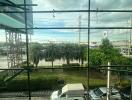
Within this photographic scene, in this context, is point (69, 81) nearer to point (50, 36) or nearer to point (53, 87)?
point (53, 87)

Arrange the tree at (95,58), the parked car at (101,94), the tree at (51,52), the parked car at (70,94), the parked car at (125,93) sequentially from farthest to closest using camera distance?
the parked car at (101,94)
the parked car at (125,93)
the tree at (95,58)
the parked car at (70,94)
the tree at (51,52)

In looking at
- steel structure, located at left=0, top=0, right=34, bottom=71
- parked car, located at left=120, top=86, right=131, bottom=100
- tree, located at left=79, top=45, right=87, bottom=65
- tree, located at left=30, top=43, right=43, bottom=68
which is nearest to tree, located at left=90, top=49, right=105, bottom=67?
tree, located at left=79, top=45, right=87, bottom=65

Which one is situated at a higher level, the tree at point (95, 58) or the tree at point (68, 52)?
the tree at point (68, 52)

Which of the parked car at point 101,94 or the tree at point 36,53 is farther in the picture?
the parked car at point 101,94

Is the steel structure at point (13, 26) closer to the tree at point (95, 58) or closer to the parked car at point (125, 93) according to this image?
the tree at point (95, 58)

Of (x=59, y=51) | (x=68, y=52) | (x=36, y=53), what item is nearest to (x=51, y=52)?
(x=59, y=51)

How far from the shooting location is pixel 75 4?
377 cm

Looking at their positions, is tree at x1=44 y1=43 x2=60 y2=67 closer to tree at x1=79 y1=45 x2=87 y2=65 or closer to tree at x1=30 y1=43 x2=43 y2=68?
tree at x1=30 y1=43 x2=43 y2=68

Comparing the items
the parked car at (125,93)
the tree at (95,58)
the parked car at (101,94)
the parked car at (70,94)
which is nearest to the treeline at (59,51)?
the tree at (95,58)

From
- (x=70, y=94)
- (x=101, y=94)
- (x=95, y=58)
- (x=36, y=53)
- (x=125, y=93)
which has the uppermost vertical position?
(x=36, y=53)

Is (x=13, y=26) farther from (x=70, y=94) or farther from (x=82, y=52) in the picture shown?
(x=70, y=94)

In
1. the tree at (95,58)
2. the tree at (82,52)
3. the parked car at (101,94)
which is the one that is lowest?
the parked car at (101,94)

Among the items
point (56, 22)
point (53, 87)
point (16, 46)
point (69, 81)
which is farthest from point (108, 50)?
point (56, 22)

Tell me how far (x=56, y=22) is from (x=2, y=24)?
1236 mm
